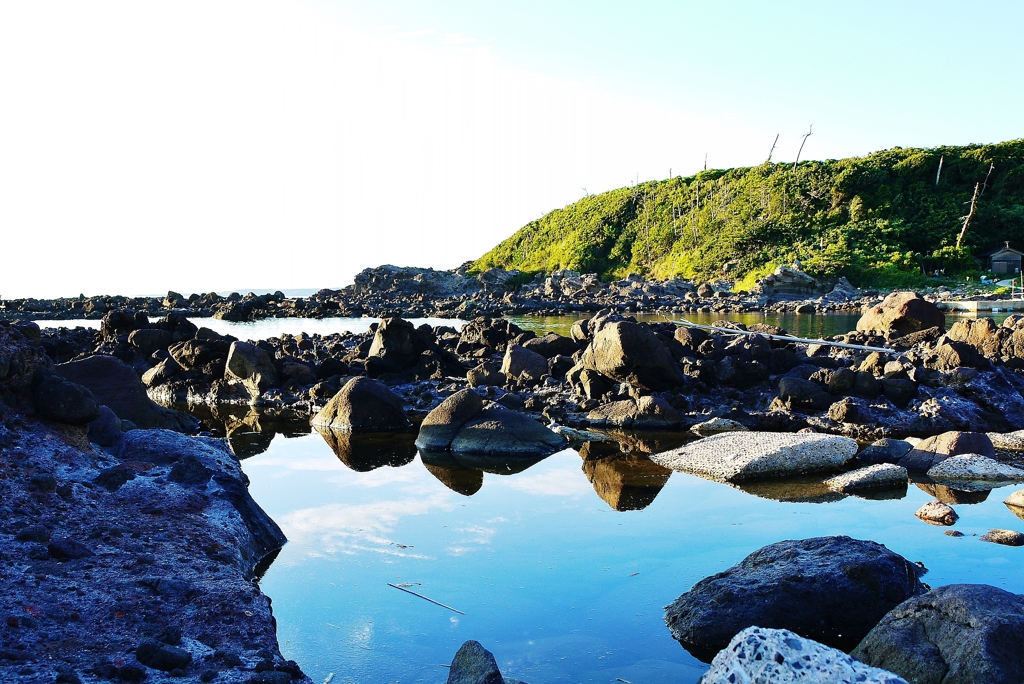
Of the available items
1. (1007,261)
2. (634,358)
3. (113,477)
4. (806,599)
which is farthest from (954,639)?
(1007,261)

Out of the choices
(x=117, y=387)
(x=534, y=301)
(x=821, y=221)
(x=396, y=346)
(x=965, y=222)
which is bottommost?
(x=117, y=387)

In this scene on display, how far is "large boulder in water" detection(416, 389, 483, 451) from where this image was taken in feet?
48.5

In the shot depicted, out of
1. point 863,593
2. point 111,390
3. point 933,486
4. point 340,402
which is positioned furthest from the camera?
point 340,402

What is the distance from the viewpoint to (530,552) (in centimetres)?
962

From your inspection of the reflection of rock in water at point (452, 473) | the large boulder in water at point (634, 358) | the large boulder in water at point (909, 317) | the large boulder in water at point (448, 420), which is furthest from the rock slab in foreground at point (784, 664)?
the large boulder in water at point (909, 317)

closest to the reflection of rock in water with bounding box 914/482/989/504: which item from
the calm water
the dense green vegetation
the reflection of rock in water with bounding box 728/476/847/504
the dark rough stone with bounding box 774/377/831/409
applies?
the calm water

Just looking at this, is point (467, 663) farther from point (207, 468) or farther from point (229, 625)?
point (207, 468)

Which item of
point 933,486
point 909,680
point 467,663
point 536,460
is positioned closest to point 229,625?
point 467,663

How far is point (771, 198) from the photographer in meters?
88.6

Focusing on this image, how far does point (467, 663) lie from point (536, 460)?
8.30 metres

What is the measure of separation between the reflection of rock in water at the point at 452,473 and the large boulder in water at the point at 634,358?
4.50 metres

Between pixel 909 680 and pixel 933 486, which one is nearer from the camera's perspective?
pixel 909 680

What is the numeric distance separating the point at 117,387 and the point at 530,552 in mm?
8151

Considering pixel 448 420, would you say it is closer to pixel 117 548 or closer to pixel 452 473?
pixel 452 473
